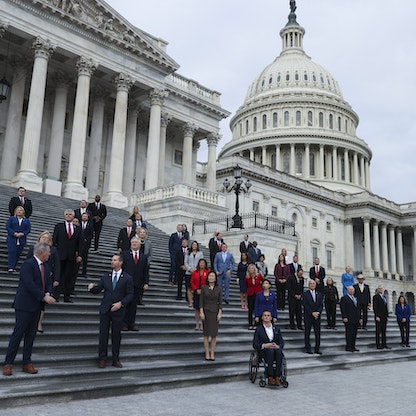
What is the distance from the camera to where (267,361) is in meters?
8.54

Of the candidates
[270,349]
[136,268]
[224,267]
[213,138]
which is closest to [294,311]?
[224,267]

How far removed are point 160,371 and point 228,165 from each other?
45.2 m

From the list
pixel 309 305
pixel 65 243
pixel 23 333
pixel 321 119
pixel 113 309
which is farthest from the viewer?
pixel 321 119

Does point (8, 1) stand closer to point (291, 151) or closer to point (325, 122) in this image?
point (291, 151)

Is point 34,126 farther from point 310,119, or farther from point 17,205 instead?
point 310,119

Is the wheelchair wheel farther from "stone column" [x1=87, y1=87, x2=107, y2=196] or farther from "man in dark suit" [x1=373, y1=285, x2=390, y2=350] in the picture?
"stone column" [x1=87, y1=87, x2=107, y2=196]

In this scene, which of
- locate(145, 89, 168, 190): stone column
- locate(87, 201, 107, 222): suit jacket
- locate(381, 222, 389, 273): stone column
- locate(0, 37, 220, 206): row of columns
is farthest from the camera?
locate(381, 222, 389, 273): stone column

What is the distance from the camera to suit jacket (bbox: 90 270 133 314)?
834 centimetres

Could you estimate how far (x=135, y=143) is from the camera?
121 feet

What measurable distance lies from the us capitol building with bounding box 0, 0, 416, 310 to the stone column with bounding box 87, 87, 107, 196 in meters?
0.08

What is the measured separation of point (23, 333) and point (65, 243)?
364 centimetres

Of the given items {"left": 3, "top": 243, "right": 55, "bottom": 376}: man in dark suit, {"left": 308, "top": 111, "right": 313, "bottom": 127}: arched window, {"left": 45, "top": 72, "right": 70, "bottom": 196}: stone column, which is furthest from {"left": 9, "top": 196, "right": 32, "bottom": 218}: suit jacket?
{"left": 308, "top": 111, "right": 313, "bottom": 127}: arched window

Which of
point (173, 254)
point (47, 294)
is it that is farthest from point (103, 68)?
point (47, 294)

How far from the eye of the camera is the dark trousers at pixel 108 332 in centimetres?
822
